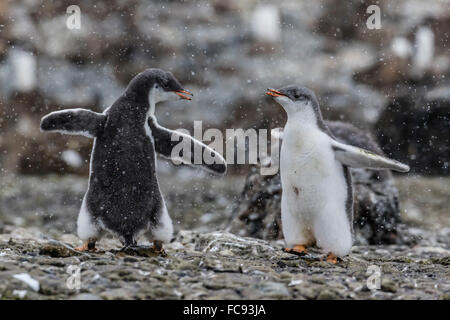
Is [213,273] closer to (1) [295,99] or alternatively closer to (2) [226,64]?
(1) [295,99]

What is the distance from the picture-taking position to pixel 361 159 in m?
2.38

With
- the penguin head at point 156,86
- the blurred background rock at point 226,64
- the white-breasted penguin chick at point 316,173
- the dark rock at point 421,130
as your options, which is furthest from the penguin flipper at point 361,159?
the dark rock at point 421,130

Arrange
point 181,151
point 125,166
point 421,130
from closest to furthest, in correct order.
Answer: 1. point 125,166
2. point 181,151
3. point 421,130

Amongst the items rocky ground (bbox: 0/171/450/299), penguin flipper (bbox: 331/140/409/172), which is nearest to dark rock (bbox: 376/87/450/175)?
rocky ground (bbox: 0/171/450/299)

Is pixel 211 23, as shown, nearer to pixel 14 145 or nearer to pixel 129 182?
pixel 14 145

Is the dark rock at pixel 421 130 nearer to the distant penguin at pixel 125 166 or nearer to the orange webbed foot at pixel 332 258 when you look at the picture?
the orange webbed foot at pixel 332 258

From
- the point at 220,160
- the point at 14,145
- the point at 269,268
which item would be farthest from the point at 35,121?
the point at 269,268

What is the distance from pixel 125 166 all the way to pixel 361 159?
971 mm

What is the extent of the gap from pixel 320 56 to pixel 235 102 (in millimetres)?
1459

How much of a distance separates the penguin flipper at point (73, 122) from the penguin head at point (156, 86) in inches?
8.0

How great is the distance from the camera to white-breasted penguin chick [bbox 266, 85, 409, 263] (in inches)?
93.7

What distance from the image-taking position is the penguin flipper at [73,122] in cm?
233

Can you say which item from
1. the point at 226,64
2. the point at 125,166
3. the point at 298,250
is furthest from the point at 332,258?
the point at 226,64

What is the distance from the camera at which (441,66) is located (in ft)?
Result: 25.9
